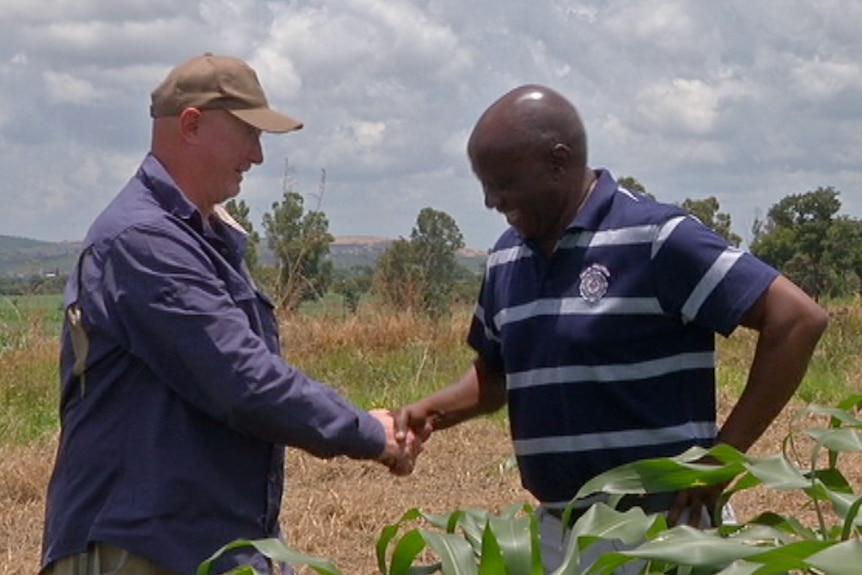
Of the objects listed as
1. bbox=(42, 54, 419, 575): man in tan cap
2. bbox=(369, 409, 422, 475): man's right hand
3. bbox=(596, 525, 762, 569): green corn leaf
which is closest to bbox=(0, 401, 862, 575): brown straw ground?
bbox=(369, 409, 422, 475): man's right hand

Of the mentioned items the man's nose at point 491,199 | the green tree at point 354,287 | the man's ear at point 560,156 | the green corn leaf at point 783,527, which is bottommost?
the green corn leaf at point 783,527

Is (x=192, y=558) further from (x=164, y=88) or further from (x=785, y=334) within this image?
(x=785, y=334)

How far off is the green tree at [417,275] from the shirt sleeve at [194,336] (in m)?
10.1

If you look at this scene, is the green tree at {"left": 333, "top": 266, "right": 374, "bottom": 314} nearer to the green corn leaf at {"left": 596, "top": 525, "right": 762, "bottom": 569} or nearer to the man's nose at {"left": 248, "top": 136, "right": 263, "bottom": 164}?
the man's nose at {"left": 248, "top": 136, "right": 263, "bottom": 164}

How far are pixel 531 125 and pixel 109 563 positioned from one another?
1.25m

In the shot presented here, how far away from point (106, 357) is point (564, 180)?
39.8 inches

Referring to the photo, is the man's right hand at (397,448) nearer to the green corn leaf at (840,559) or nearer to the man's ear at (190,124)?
the man's ear at (190,124)

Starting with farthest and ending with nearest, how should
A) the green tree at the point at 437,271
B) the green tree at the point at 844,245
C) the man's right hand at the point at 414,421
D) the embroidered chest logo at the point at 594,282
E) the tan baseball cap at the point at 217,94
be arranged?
the green tree at the point at 844,245 < the green tree at the point at 437,271 < the man's right hand at the point at 414,421 < the tan baseball cap at the point at 217,94 < the embroidered chest logo at the point at 594,282

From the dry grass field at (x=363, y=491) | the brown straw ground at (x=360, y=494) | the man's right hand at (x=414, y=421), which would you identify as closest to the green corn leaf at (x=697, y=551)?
the man's right hand at (x=414, y=421)

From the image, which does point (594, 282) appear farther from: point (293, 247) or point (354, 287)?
point (354, 287)

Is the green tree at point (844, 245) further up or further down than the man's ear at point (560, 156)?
further up

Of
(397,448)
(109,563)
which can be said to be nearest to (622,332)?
(397,448)

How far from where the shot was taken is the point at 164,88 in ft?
11.5

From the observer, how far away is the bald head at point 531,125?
324cm
